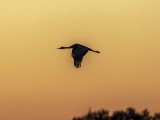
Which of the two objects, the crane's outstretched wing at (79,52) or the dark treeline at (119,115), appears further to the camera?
the dark treeline at (119,115)

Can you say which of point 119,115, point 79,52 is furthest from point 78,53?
point 119,115

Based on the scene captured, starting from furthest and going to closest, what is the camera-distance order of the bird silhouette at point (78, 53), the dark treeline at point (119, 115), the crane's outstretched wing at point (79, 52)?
the dark treeline at point (119, 115)
the crane's outstretched wing at point (79, 52)
the bird silhouette at point (78, 53)

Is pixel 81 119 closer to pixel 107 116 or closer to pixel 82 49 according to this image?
pixel 107 116

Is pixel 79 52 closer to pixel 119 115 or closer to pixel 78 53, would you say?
pixel 78 53

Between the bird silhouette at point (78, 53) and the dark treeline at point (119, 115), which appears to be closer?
the bird silhouette at point (78, 53)

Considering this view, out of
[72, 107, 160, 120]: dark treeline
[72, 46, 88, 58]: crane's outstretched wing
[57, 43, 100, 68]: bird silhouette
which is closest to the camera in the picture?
[57, 43, 100, 68]: bird silhouette

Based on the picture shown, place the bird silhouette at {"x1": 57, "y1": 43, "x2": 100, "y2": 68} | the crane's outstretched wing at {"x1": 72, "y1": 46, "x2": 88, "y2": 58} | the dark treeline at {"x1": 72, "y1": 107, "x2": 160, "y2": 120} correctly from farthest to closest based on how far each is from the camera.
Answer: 1. the dark treeline at {"x1": 72, "y1": 107, "x2": 160, "y2": 120}
2. the crane's outstretched wing at {"x1": 72, "y1": 46, "x2": 88, "y2": 58}
3. the bird silhouette at {"x1": 57, "y1": 43, "x2": 100, "y2": 68}

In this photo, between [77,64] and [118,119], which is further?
[118,119]

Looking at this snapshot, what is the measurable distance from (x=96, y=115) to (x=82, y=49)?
27.4 m

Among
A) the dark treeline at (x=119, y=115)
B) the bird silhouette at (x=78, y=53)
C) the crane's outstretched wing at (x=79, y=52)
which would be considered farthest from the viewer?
the dark treeline at (x=119, y=115)

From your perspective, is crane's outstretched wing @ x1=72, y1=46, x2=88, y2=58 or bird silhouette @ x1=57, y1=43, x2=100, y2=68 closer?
bird silhouette @ x1=57, y1=43, x2=100, y2=68

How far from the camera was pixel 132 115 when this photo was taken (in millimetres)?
72062

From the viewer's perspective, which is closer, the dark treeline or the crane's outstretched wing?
the crane's outstretched wing

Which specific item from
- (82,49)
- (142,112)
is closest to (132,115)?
(142,112)
